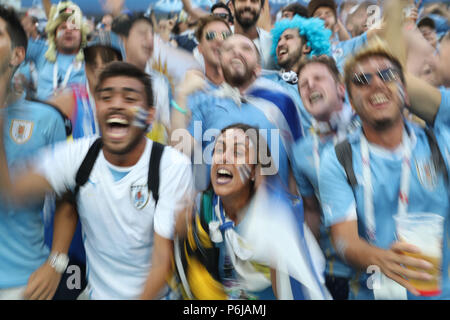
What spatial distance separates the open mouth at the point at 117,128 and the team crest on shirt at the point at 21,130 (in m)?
0.43

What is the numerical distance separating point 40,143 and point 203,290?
1.12 m

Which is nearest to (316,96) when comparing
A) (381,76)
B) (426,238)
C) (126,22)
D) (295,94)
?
(295,94)

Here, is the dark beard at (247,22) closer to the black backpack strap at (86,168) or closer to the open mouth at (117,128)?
the open mouth at (117,128)

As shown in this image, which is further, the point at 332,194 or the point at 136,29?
the point at 136,29

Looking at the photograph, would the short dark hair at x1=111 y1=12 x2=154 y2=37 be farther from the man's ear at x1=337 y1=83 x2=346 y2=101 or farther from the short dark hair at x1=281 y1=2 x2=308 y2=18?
the man's ear at x1=337 y1=83 x2=346 y2=101

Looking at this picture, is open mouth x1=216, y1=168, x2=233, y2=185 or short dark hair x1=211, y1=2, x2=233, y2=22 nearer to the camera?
open mouth x1=216, y1=168, x2=233, y2=185

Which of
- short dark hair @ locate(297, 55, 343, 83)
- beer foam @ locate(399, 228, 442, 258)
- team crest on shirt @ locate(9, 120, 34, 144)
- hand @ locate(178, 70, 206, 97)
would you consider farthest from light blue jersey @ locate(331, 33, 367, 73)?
team crest on shirt @ locate(9, 120, 34, 144)

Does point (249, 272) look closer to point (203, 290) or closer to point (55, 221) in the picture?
point (203, 290)

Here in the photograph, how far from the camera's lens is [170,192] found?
2.04 m

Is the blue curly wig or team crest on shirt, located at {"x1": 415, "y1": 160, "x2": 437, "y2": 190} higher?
the blue curly wig

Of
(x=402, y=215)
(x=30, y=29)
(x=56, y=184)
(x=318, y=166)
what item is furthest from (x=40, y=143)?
(x=402, y=215)

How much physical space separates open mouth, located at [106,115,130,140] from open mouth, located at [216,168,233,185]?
19.7 inches

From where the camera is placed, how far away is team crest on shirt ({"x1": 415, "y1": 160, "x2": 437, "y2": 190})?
2010 mm

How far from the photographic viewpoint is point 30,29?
2266 mm
